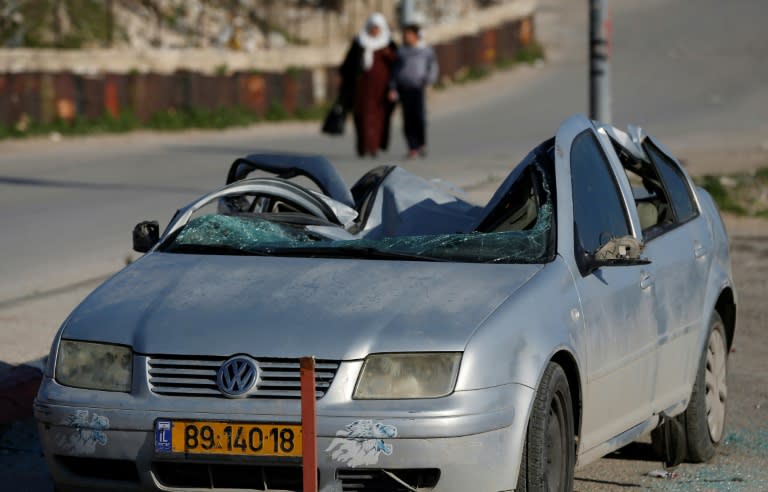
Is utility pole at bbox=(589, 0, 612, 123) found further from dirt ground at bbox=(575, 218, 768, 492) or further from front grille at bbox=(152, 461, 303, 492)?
front grille at bbox=(152, 461, 303, 492)

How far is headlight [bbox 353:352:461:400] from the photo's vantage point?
5.04 metres

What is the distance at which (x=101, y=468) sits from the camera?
17.2 feet

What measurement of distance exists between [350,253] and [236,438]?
1082 millimetres

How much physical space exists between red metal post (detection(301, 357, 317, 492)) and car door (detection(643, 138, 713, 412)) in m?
2.07

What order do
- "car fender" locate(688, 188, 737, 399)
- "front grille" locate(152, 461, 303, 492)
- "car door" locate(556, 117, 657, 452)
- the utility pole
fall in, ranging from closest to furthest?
"front grille" locate(152, 461, 303, 492) < "car door" locate(556, 117, 657, 452) < "car fender" locate(688, 188, 737, 399) < the utility pole

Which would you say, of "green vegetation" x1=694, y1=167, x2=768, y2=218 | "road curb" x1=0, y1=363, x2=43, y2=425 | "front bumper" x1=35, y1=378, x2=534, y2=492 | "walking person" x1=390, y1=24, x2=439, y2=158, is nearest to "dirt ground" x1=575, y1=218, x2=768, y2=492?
"front bumper" x1=35, y1=378, x2=534, y2=492

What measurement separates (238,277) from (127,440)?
79cm

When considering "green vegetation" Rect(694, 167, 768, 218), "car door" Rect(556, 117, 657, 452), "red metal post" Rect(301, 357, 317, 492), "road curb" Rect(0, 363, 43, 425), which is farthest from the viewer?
"green vegetation" Rect(694, 167, 768, 218)

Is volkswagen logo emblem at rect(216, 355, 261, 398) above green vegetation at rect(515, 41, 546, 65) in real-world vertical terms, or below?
above

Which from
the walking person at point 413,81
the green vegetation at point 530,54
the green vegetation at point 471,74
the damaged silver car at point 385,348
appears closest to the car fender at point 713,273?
the damaged silver car at point 385,348

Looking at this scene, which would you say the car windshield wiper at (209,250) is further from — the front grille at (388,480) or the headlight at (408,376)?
the front grille at (388,480)

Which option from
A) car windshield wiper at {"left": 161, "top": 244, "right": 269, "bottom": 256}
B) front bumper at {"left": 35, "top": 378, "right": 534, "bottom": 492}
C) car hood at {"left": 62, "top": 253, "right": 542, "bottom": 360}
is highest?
car windshield wiper at {"left": 161, "top": 244, "right": 269, "bottom": 256}

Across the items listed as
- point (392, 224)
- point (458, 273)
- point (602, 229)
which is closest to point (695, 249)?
point (602, 229)

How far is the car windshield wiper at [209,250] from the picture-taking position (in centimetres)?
598
